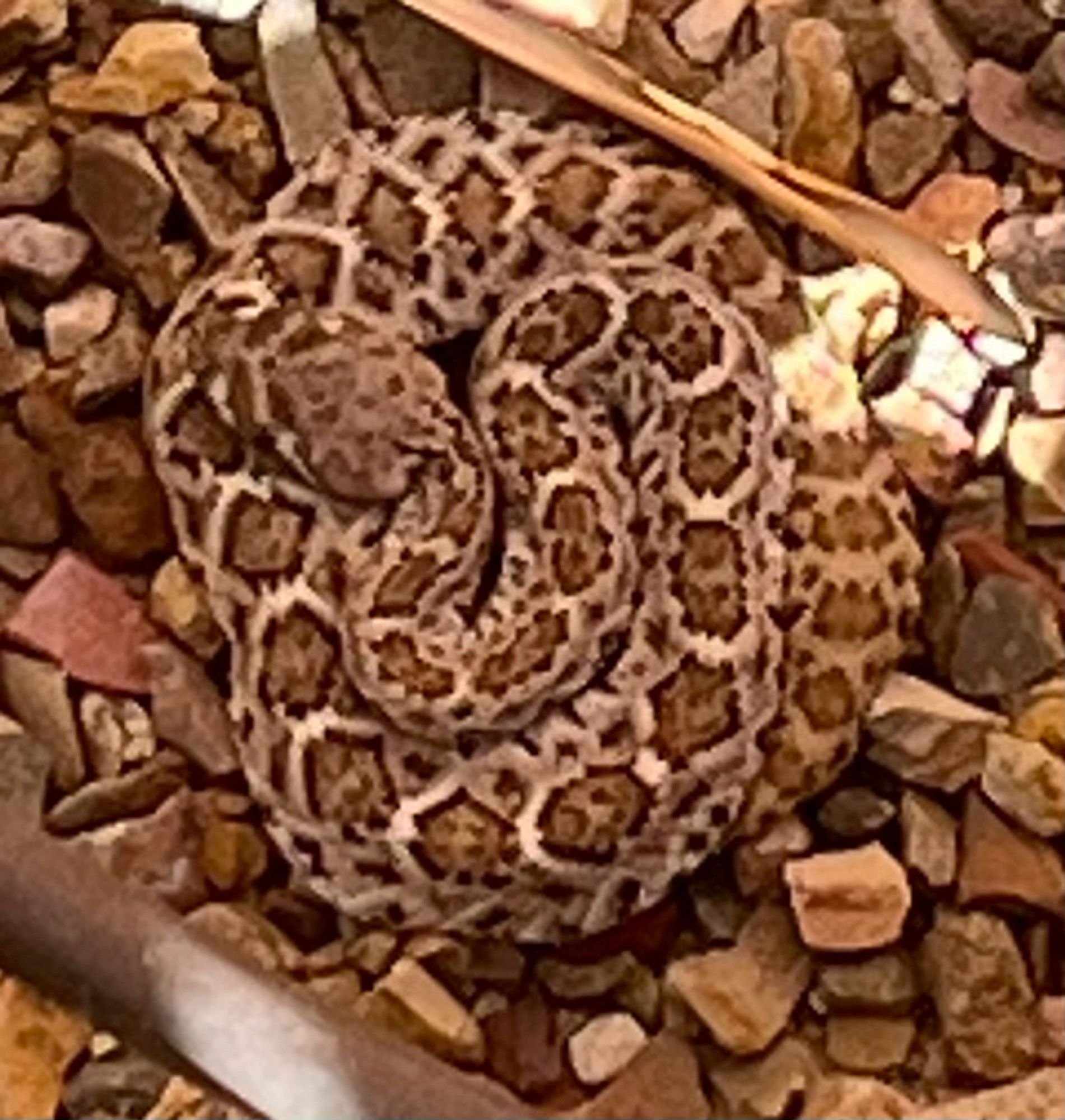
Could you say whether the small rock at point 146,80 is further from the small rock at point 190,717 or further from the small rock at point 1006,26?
the small rock at point 1006,26

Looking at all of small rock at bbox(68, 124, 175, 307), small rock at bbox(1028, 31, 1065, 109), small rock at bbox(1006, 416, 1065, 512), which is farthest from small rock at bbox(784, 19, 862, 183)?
small rock at bbox(68, 124, 175, 307)

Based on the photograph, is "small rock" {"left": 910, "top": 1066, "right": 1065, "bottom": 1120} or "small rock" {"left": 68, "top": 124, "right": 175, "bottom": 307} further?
"small rock" {"left": 68, "top": 124, "right": 175, "bottom": 307}

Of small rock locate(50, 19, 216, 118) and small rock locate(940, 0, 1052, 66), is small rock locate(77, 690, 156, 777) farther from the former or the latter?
small rock locate(940, 0, 1052, 66)

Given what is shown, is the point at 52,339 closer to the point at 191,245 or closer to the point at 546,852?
the point at 191,245

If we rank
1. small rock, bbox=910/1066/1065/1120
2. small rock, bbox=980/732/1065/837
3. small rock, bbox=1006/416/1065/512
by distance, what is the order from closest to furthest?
small rock, bbox=910/1066/1065/1120 → small rock, bbox=980/732/1065/837 → small rock, bbox=1006/416/1065/512

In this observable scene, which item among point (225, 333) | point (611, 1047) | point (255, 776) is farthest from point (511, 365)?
point (611, 1047)

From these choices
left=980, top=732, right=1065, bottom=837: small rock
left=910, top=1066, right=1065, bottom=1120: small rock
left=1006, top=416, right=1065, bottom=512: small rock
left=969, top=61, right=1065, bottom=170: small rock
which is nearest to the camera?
left=910, top=1066, right=1065, bottom=1120: small rock

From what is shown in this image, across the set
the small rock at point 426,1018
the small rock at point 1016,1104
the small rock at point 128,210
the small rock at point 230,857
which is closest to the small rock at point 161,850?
the small rock at point 230,857
